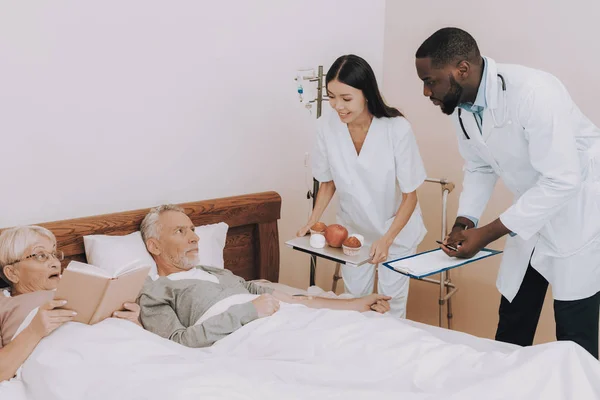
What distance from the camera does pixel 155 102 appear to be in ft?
8.66

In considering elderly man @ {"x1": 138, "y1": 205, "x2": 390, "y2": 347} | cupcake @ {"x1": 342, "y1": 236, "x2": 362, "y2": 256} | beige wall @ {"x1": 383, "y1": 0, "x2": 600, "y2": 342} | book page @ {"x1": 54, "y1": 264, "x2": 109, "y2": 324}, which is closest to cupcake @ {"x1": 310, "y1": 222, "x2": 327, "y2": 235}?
cupcake @ {"x1": 342, "y1": 236, "x2": 362, "y2": 256}

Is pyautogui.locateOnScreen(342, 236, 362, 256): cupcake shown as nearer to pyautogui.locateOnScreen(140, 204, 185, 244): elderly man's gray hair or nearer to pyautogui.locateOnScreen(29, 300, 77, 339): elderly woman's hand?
pyautogui.locateOnScreen(140, 204, 185, 244): elderly man's gray hair

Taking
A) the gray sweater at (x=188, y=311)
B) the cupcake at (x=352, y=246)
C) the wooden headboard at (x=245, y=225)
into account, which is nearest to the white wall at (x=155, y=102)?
the wooden headboard at (x=245, y=225)

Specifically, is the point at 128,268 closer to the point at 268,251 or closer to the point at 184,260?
the point at 184,260

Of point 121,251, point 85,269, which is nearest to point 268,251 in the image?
point 121,251

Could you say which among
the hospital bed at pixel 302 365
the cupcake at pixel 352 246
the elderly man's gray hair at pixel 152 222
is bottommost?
the hospital bed at pixel 302 365

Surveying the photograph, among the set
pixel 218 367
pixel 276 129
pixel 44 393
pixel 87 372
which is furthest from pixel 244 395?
pixel 276 129

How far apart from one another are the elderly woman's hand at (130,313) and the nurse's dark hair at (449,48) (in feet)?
3.99

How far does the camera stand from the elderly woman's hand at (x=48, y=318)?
5.82 ft

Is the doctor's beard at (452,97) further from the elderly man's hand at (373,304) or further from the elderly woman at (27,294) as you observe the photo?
the elderly woman at (27,294)

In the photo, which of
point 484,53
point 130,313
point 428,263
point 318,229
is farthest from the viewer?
point 484,53

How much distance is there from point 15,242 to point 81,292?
43cm

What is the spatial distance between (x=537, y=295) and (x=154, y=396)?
1.47 metres

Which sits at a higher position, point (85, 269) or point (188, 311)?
point (85, 269)
